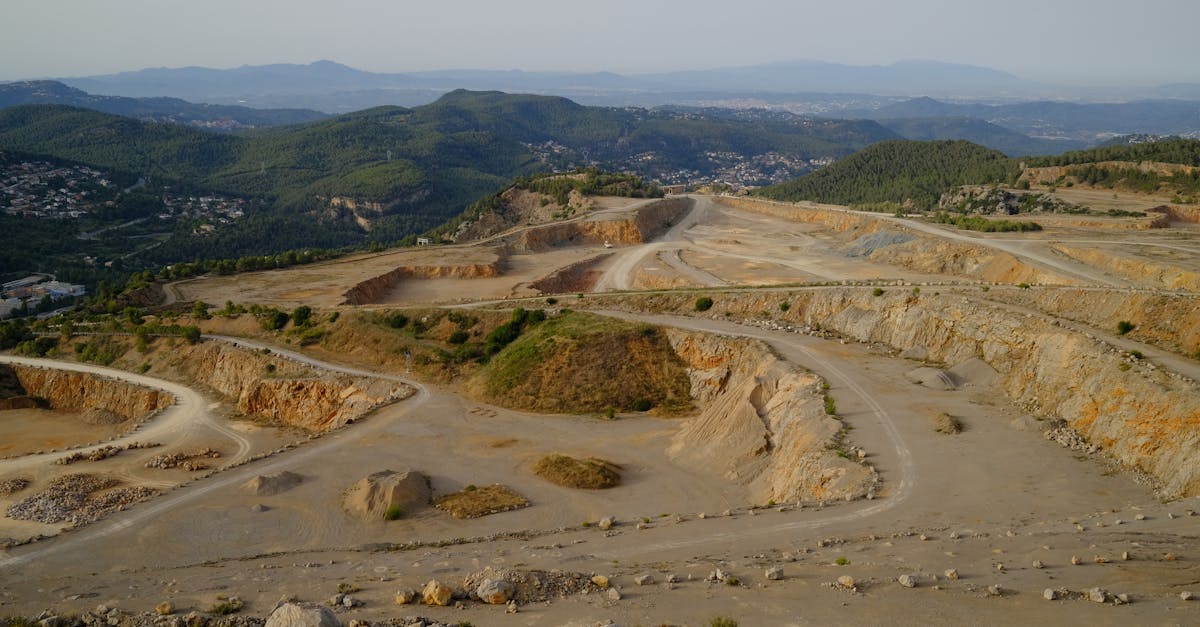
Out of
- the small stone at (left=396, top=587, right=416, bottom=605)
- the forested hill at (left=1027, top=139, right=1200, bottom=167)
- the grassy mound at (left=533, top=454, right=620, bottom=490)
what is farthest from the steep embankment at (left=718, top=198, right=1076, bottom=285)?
the small stone at (left=396, top=587, right=416, bottom=605)

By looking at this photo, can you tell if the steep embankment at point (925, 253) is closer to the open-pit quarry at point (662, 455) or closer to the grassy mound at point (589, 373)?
the open-pit quarry at point (662, 455)

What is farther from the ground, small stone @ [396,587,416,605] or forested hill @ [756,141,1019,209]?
forested hill @ [756,141,1019,209]

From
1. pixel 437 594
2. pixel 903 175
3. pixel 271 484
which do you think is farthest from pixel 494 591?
pixel 903 175

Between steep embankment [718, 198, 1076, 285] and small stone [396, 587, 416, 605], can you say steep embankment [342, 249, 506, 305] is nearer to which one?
steep embankment [718, 198, 1076, 285]

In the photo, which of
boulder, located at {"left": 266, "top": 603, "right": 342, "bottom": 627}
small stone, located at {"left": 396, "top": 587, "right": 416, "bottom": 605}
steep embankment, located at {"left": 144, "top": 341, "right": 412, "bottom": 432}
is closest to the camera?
boulder, located at {"left": 266, "top": 603, "right": 342, "bottom": 627}

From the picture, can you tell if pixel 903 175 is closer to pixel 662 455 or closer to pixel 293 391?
pixel 662 455

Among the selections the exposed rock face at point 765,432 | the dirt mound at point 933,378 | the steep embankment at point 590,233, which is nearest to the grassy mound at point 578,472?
the exposed rock face at point 765,432

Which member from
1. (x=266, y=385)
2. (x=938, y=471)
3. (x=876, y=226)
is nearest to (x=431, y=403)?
(x=266, y=385)
